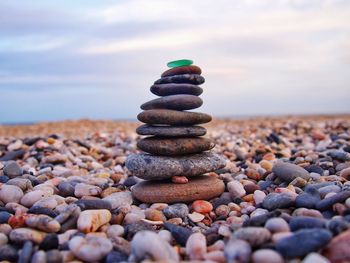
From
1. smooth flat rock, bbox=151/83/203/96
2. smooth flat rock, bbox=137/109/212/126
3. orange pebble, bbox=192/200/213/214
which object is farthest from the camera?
smooth flat rock, bbox=151/83/203/96

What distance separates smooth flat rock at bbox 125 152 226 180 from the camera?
4301mm

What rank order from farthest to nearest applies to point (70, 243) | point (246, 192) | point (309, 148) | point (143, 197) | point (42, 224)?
point (309, 148)
point (246, 192)
point (143, 197)
point (42, 224)
point (70, 243)

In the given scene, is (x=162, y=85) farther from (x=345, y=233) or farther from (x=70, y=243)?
(x=345, y=233)

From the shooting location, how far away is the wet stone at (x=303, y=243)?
7.82 ft

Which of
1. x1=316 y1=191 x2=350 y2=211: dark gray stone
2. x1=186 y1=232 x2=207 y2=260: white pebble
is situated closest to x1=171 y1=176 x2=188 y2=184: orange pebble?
x1=186 y1=232 x2=207 y2=260: white pebble

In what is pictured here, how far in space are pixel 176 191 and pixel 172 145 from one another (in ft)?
1.72

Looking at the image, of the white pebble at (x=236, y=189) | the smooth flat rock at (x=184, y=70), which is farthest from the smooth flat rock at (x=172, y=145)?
the smooth flat rock at (x=184, y=70)

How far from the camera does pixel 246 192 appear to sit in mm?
4504

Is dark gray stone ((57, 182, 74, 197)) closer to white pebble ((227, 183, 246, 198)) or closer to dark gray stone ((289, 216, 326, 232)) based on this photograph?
white pebble ((227, 183, 246, 198))

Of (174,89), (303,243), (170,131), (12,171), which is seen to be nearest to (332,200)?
(303,243)

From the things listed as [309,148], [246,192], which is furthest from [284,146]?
[246,192]

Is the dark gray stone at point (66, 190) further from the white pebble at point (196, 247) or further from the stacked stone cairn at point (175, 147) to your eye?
the white pebble at point (196, 247)

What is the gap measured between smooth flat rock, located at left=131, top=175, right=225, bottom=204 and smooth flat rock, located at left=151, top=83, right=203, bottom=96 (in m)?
1.04

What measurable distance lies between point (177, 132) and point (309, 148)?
13.7ft
